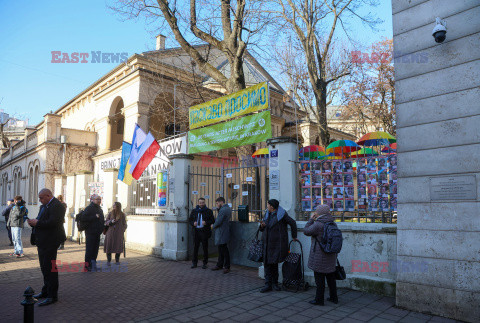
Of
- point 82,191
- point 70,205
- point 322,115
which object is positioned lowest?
point 70,205

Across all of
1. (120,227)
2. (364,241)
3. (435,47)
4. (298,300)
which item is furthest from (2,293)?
(435,47)

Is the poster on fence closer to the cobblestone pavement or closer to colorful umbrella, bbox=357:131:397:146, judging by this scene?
the cobblestone pavement

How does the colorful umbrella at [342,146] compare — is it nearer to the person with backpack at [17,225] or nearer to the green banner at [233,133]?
the green banner at [233,133]

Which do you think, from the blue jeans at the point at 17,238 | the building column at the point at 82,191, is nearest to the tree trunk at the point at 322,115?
the building column at the point at 82,191

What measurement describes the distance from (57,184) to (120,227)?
1115 cm

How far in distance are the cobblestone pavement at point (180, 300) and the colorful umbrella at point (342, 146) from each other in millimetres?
6282

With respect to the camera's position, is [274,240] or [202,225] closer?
[274,240]

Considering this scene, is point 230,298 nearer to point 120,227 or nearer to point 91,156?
point 120,227

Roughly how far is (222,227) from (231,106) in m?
3.11

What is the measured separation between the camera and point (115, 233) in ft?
30.8

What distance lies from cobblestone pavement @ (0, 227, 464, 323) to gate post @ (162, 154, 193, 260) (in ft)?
4.62

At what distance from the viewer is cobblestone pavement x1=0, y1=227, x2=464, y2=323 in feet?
16.5

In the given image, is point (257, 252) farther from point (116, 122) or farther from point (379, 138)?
point (116, 122)

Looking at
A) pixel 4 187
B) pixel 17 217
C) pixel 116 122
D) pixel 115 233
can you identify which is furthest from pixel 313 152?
pixel 4 187
